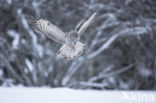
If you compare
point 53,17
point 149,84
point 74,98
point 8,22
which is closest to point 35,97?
point 74,98

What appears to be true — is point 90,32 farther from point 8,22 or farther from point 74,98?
point 74,98

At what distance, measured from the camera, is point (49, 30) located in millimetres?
2594

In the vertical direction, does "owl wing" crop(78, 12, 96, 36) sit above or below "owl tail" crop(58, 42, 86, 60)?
above

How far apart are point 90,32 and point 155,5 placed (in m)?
2.19

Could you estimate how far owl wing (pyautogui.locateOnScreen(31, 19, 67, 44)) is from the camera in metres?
2.54

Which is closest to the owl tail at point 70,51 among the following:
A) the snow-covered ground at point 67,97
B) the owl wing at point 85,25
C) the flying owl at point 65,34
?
the flying owl at point 65,34

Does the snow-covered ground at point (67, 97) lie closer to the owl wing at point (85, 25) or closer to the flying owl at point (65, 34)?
the flying owl at point (65, 34)

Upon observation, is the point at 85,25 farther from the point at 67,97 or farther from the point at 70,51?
the point at 67,97

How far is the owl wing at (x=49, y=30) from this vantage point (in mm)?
2541

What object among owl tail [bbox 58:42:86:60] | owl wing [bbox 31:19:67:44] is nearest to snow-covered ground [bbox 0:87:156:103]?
owl tail [bbox 58:42:86:60]

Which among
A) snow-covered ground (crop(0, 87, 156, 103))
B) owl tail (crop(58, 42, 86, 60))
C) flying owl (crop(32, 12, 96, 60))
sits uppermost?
flying owl (crop(32, 12, 96, 60))

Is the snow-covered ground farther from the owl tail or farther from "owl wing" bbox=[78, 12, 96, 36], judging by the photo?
"owl wing" bbox=[78, 12, 96, 36]

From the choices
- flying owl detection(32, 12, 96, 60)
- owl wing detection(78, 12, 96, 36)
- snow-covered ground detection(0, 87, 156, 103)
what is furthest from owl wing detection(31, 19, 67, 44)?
snow-covered ground detection(0, 87, 156, 103)

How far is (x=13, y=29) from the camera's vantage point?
7.21 meters
